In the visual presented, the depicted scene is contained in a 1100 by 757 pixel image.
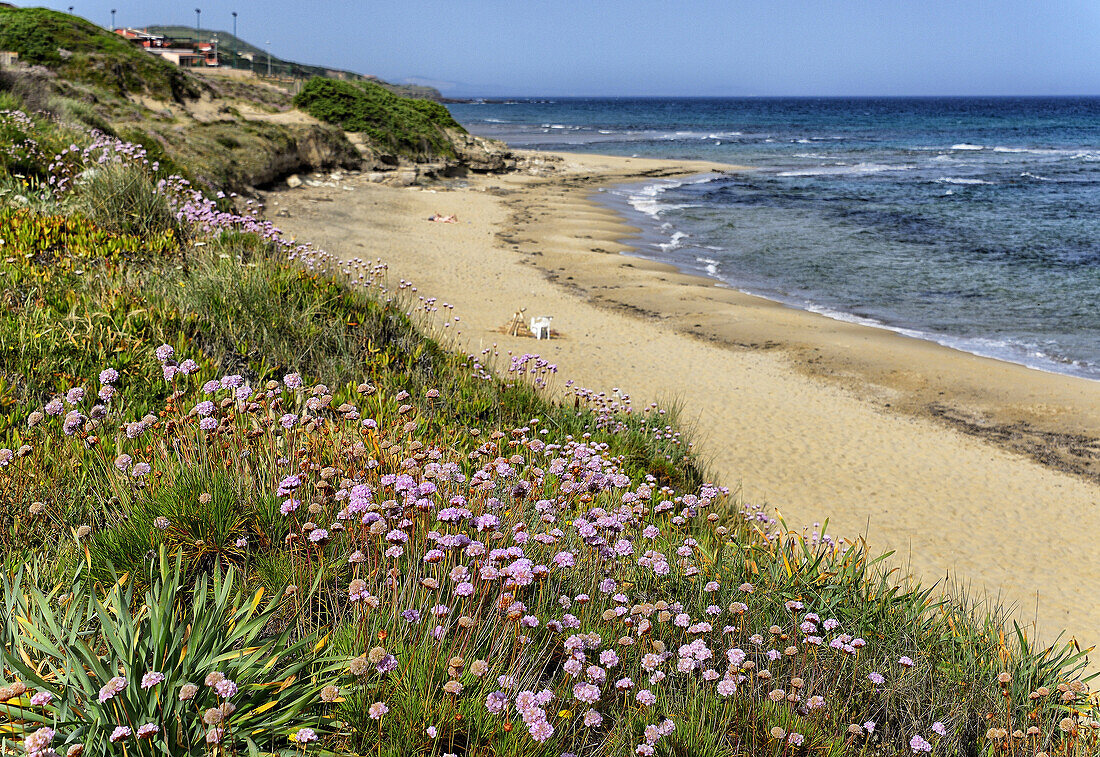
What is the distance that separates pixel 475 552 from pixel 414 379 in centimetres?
469

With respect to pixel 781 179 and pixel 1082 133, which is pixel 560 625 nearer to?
pixel 781 179

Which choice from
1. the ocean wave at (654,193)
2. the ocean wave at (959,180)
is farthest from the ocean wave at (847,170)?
the ocean wave at (654,193)

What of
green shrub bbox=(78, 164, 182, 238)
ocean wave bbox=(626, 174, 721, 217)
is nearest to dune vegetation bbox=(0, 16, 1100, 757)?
green shrub bbox=(78, 164, 182, 238)

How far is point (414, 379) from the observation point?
7.34 m

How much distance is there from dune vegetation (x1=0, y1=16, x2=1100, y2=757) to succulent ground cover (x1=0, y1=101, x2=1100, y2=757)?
15mm

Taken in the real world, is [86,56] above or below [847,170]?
above

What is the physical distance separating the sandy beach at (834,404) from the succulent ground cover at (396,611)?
1.18 m

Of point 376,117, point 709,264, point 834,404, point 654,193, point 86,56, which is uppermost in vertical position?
point 86,56

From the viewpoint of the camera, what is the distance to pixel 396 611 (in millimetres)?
2814

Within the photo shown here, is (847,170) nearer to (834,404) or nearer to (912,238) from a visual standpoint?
(912,238)

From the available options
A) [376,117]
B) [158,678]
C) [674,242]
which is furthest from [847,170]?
[158,678]

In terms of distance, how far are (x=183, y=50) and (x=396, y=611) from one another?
99459mm

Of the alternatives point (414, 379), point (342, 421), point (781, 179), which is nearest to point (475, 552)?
point (342, 421)

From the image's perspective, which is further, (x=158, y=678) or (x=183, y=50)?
(x=183, y=50)
